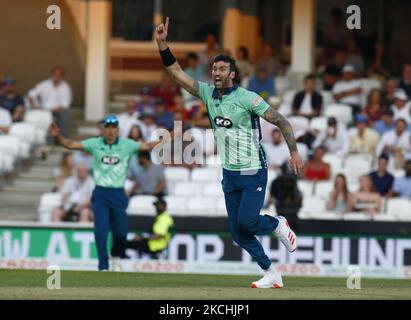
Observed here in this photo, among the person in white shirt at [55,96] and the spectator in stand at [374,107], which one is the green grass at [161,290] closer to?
the spectator in stand at [374,107]

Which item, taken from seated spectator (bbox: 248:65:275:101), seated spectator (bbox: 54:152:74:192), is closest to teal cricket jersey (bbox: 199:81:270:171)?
seated spectator (bbox: 54:152:74:192)

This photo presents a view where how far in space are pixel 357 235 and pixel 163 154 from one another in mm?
3077

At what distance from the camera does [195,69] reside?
21.8m

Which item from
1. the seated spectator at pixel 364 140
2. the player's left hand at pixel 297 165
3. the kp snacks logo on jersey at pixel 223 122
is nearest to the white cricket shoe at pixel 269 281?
the player's left hand at pixel 297 165

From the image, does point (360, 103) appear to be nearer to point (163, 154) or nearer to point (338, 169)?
point (338, 169)

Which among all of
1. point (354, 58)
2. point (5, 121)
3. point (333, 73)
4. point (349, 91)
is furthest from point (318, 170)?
point (5, 121)

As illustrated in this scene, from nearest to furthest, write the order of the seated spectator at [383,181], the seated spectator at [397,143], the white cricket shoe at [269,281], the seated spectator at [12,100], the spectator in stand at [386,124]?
the white cricket shoe at [269,281], the seated spectator at [383,181], the seated spectator at [397,143], the spectator in stand at [386,124], the seated spectator at [12,100]

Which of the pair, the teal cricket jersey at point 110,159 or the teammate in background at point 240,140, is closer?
the teammate in background at point 240,140

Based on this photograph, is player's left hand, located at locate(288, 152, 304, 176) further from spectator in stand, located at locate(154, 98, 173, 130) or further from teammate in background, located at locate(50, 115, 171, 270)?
spectator in stand, located at locate(154, 98, 173, 130)

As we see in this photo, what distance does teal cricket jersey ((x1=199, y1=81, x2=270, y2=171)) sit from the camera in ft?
35.1

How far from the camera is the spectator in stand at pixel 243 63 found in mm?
21797

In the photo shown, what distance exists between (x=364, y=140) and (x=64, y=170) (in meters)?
4.57

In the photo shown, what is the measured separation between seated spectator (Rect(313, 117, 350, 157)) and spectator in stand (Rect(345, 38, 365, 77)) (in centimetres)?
211

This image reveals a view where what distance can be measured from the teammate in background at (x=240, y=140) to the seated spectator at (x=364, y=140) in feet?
29.1
